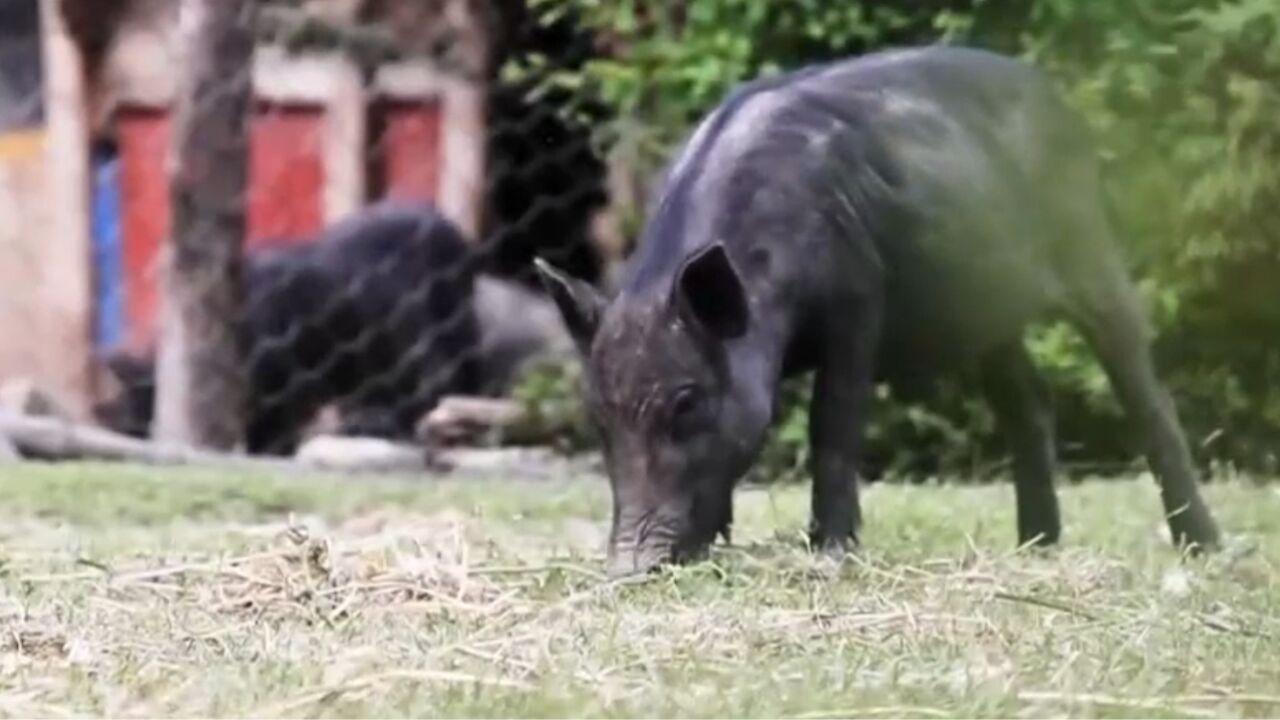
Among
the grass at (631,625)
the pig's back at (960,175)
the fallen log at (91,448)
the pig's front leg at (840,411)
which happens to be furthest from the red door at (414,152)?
the pig's front leg at (840,411)

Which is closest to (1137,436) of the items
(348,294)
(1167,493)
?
(1167,493)

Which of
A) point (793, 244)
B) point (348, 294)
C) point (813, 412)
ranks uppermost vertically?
point (793, 244)

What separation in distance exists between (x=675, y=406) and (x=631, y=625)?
55 centimetres

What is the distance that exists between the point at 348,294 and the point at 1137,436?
9.97ft

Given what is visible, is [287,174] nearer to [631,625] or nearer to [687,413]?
[687,413]

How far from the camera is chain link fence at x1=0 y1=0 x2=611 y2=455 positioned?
681 centimetres

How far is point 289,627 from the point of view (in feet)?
9.82

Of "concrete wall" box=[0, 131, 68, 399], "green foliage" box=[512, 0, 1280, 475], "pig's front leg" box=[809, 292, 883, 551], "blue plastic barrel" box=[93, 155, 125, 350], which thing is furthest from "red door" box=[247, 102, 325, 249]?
"pig's front leg" box=[809, 292, 883, 551]

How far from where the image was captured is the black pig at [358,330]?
6.71 metres

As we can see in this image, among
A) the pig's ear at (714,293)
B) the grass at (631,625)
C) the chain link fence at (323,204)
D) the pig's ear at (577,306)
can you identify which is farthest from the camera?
the chain link fence at (323,204)

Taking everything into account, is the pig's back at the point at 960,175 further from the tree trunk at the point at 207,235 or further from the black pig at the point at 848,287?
the tree trunk at the point at 207,235

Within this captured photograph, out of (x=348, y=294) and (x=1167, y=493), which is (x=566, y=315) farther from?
(x=348, y=294)

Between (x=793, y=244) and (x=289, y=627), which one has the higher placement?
(x=793, y=244)

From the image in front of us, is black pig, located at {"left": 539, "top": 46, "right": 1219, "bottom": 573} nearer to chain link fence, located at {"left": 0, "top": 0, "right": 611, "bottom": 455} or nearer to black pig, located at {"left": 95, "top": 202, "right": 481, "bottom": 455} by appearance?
chain link fence, located at {"left": 0, "top": 0, "right": 611, "bottom": 455}
